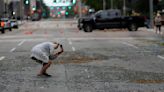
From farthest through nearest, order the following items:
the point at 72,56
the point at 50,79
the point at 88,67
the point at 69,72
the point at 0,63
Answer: the point at 72,56 → the point at 0,63 → the point at 88,67 → the point at 69,72 → the point at 50,79

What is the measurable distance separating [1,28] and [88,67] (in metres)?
36.4

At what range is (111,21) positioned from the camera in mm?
49156

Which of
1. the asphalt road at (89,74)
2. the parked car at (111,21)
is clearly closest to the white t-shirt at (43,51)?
the asphalt road at (89,74)

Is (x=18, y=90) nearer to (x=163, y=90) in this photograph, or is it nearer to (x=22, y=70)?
(x=163, y=90)

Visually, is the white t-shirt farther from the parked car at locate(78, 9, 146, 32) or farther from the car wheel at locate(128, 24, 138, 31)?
the car wheel at locate(128, 24, 138, 31)

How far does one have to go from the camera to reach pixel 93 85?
12.3 meters

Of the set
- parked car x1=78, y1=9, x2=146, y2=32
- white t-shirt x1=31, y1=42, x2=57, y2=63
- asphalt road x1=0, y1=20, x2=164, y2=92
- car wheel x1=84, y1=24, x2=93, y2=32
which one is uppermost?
white t-shirt x1=31, y1=42, x2=57, y2=63

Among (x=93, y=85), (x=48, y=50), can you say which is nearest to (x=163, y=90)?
(x=93, y=85)

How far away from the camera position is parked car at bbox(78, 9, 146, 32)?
4919 cm

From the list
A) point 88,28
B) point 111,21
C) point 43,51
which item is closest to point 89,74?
point 43,51

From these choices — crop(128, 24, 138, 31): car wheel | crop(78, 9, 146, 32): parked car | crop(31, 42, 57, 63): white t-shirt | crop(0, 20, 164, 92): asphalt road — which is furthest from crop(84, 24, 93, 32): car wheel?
crop(31, 42, 57, 63): white t-shirt

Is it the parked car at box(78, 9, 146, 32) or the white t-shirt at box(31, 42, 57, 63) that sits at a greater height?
the white t-shirt at box(31, 42, 57, 63)

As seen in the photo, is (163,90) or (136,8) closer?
(163,90)

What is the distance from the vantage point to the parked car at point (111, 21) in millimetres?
49188
